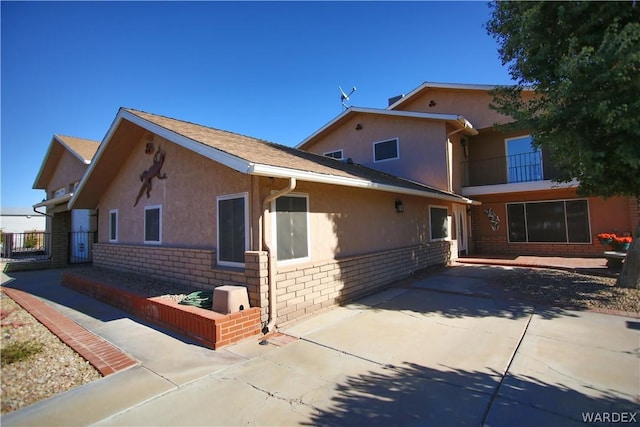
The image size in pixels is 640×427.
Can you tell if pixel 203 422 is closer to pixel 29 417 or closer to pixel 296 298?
pixel 29 417

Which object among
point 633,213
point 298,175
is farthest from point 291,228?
point 633,213

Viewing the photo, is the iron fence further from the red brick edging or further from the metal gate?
the red brick edging

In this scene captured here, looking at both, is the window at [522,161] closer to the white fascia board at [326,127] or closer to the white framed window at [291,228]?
the white fascia board at [326,127]

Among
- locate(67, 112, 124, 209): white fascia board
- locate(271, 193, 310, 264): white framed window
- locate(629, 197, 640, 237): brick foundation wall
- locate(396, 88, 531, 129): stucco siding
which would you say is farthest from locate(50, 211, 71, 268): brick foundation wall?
locate(629, 197, 640, 237): brick foundation wall

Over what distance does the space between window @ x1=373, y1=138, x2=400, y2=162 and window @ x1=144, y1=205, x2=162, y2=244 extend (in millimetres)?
9621

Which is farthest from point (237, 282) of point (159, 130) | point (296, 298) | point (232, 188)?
point (159, 130)

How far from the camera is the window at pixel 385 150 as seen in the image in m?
14.3

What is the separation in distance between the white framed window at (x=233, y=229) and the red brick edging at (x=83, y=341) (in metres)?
2.31

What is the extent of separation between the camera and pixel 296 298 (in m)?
6.08

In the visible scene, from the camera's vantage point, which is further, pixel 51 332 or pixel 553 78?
pixel 553 78

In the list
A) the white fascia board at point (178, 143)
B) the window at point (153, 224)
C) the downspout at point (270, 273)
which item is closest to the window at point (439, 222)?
the downspout at point (270, 273)

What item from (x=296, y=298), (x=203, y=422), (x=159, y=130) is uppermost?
(x=159, y=130)

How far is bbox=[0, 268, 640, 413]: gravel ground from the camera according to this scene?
3602 millimetres

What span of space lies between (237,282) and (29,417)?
3147 mm
